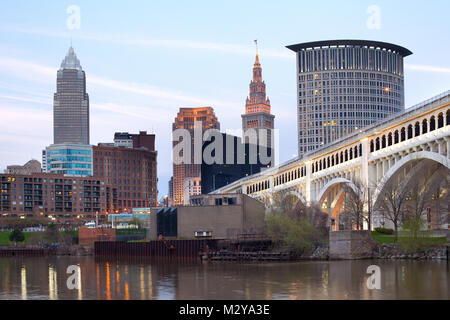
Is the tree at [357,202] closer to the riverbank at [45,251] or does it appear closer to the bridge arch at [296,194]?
the bridge arch at [296,194]

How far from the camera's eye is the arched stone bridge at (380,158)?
80.8 metres

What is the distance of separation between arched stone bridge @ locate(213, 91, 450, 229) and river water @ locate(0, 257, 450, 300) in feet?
64.8

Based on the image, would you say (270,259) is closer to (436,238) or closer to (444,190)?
(436,238)

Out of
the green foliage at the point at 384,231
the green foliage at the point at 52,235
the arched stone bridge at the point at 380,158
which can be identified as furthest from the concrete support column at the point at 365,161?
the green foliage at the point at 52,235

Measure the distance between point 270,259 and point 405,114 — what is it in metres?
26.7

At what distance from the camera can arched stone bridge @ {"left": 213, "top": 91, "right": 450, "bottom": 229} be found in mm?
80844

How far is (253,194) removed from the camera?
187 meters

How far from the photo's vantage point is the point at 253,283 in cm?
5150

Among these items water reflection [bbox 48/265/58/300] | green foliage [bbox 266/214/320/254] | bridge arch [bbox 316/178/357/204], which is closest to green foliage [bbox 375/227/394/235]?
green foliage [bbox 266/214/320/254]

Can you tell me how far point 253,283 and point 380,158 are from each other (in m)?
51.7

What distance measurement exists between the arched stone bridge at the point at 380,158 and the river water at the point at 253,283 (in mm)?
19746
